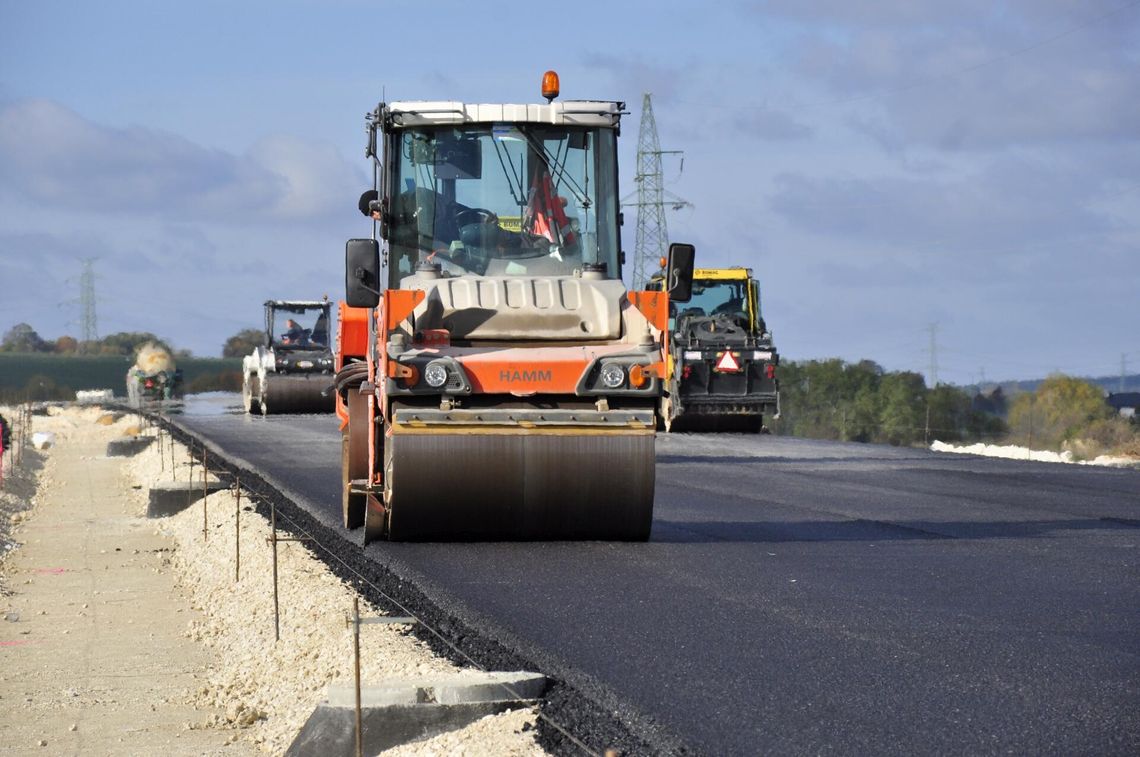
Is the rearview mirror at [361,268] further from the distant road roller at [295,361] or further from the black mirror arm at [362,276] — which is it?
the distant road roller at [295,361]

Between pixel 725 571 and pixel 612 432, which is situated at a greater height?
pixel 612 432

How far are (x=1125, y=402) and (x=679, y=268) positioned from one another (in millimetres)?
44278

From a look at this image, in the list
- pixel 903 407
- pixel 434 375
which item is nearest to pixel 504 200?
pixel 434 375

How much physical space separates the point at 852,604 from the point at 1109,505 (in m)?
8.05

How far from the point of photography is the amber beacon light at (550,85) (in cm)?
1265

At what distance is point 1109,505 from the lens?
16.2 metres

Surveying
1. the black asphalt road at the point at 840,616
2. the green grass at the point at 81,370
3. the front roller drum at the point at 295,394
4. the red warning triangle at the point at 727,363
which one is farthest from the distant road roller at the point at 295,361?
the green grass at the point at 81,370

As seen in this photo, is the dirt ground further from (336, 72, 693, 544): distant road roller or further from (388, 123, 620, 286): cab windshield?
(388, 123, 620, 286): cab windshield

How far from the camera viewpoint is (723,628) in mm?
8398

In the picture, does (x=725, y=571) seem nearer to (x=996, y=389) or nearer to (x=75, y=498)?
(x=75, y=498)

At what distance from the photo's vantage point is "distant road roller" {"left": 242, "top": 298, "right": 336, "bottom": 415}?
127 feet

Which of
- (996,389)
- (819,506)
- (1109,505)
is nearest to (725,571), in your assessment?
(819,506)

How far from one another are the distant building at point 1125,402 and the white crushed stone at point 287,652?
1400 inches

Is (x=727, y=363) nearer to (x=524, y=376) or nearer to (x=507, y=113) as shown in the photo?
(x=507, y=113)
